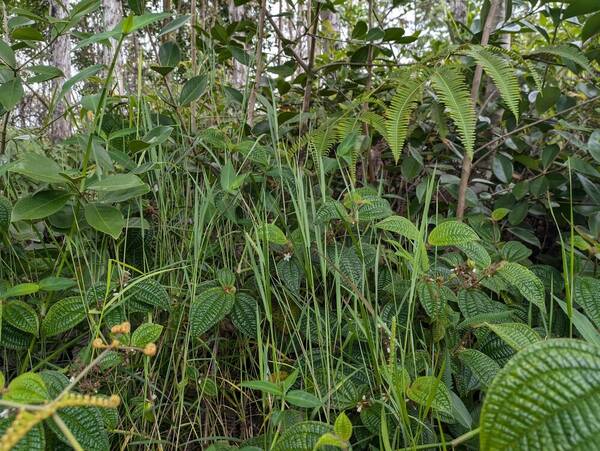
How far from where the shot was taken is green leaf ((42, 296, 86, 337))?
2.71 feet

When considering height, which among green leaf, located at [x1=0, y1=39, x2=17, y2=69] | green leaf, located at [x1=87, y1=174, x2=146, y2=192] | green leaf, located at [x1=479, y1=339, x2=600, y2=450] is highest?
green leaf, located at [x1=0, y1=39, x2=17, y2=69]

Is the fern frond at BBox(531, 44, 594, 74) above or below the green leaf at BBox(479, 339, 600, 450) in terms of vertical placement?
above

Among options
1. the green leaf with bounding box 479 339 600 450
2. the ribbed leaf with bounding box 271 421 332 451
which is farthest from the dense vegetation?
the green leaf with bounding box 479 339 600 450

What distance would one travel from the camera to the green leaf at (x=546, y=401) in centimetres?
38

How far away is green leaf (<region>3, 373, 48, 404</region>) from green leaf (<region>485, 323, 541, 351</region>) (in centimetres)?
59

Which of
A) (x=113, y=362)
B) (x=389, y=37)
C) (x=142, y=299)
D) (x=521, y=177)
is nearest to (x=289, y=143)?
(x=389, y=37)

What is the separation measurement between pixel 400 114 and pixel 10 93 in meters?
0.83

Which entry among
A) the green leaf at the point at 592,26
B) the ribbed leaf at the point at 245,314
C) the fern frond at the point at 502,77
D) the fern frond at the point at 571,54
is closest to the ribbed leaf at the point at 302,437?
the ribbed leaf at the point at 245,314

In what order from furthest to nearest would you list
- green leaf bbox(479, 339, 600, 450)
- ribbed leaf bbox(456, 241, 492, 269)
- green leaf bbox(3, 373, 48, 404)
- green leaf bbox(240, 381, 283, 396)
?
ribbed leaf bbox(456, 241, 492, 269), green leaf bbox(240, 381, 283, 396), green leaf bbox(3, 373, 48, 404), green leaf bbox(479, 339, 600, 450)

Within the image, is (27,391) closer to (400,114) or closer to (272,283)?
(272,283)

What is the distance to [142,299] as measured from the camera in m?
0.88

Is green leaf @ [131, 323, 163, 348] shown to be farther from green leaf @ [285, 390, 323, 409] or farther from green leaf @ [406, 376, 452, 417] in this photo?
green leaf @ [406, 376, 452, 417]

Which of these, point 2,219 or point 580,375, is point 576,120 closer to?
point 580,375

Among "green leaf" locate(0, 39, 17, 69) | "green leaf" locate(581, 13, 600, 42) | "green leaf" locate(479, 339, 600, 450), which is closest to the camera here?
"green leaf" locate(479, 339, 600, 450)
